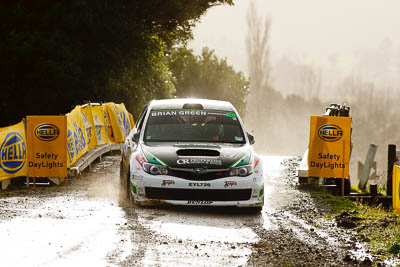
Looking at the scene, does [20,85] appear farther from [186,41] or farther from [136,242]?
[136,242]

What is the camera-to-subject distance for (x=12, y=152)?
13.3 m

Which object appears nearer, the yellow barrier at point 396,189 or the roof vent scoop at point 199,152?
the roof vent scoop at point 199,152

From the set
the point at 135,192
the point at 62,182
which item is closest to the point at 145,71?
the point at 62,182

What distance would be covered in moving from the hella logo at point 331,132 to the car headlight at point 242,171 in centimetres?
395

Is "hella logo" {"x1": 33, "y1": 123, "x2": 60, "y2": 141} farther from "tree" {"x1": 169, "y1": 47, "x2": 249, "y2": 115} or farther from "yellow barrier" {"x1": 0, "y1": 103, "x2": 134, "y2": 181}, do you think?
"tree" {"x1": 169, "y1": 47, "x2": 249, "y2": 115}

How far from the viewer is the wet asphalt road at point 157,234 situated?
7057mm

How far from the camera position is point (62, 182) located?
14141 mm

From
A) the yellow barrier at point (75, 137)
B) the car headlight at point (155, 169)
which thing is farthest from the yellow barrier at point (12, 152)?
the car headlight at point (155, 169)

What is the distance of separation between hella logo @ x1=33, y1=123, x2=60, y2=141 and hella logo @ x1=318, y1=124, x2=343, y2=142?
5.43 m

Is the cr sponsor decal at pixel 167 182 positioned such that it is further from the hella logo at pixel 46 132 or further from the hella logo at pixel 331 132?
the hella logo at pixel 331 132

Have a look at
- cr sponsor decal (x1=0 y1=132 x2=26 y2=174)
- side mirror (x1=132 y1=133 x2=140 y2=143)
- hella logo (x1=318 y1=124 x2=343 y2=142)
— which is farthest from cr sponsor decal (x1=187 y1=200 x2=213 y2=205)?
cr sponsor decal (x1=0 y1=132 x2=26 y2=174)

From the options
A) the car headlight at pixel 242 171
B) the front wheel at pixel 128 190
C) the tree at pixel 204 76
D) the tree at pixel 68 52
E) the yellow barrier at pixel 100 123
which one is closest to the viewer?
the car headlight at pixel 242 171

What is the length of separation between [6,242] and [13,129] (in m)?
6.05

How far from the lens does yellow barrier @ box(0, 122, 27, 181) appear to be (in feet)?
43.2
